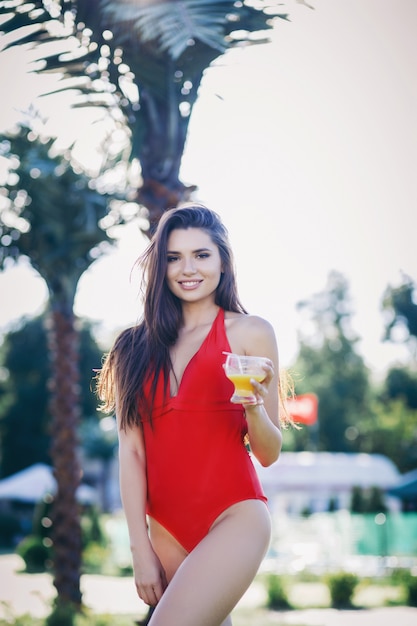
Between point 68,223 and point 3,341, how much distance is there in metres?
29.6

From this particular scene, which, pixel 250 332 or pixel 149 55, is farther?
pixel 149 55

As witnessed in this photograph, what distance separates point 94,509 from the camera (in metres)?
24.8

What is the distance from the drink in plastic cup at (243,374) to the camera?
267 centimetres

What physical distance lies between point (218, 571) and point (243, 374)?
64cm

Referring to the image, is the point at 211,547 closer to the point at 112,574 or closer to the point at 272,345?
the point at 272,345

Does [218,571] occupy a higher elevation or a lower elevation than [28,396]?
higher

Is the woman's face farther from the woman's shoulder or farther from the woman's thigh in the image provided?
the woman's thigh

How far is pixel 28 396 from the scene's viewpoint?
129ft

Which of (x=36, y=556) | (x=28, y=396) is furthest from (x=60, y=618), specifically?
(x=28, y=396)

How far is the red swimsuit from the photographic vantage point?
2.92m

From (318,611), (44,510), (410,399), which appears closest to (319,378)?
(410,399)

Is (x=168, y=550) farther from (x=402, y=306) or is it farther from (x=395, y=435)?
(x=395, y=435)

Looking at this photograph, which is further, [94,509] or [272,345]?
[94,509]

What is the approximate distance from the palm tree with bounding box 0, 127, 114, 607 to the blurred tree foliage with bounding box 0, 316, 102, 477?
2563 centimetres
